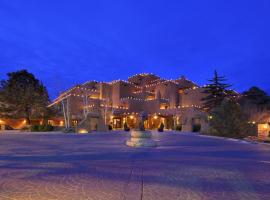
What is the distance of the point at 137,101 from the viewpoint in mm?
66438

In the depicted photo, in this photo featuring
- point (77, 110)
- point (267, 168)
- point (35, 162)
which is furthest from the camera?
point (77, 110)

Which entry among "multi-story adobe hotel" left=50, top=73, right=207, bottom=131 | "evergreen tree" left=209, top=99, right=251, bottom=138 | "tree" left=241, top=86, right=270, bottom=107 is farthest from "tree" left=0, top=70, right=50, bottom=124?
"tree" left=241, top=86, right=270, bottom=107

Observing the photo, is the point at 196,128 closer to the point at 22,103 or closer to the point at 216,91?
the point at 216,91

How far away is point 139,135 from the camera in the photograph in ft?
59.9

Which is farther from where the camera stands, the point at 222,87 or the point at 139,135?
the point at 222,87

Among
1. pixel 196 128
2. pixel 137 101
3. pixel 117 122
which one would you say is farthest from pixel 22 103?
pixel 196 128

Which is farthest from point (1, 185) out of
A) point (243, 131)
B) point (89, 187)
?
point (243, 131)

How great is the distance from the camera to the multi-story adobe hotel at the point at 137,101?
61156mm

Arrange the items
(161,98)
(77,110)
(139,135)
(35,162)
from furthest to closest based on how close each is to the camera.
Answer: (161,98) < (77,110) < (139,135) < (35,162)

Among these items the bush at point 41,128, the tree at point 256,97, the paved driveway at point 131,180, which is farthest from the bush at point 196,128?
the paved driveway at point 131,180

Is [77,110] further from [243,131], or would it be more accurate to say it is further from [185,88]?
[243,131]

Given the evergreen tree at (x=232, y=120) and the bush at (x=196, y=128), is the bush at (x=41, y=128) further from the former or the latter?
the evergreen tree at (x=232, y=120)

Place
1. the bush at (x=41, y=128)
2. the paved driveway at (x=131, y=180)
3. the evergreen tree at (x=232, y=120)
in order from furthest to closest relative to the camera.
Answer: the bush at (x=41, y=128), the evergreen tree at (x=232, y=120), the paved driveway at (x=131, y=180)

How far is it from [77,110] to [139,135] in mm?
44004
